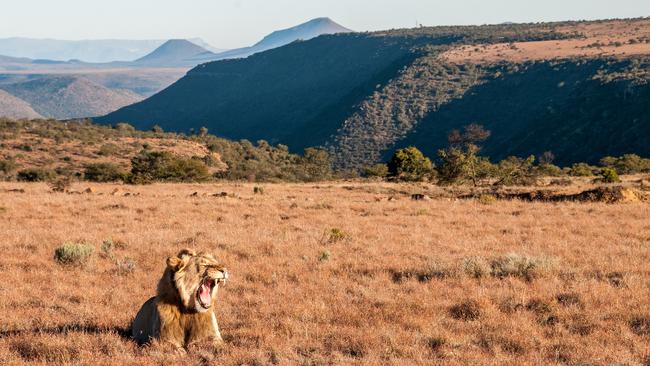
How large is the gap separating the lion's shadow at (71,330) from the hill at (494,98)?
7256 centimetres

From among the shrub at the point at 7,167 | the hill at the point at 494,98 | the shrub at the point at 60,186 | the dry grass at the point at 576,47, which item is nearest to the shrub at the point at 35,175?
the shrub at the point at 7,167

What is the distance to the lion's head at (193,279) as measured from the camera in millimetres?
5375

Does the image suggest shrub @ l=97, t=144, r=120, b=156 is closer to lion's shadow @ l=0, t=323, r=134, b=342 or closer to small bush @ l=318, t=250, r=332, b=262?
small bush @ l=318, t=250, r=332, b=262

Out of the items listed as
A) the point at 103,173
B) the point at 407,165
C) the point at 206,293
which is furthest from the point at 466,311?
the point at 407,165

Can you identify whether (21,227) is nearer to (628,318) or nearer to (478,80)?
(628,318)

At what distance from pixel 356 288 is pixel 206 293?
137 inches

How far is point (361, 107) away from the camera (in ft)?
366

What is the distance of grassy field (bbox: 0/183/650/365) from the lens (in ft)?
19.4

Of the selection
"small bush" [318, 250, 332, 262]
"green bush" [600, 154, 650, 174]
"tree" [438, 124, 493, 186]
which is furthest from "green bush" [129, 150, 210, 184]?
"green bush" [600, 154, 650, 174]

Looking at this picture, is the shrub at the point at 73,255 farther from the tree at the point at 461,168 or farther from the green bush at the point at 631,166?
the green bush at the point at 631,166

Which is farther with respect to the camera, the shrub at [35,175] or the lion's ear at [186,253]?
the shrub at [35,175]

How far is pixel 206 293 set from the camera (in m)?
5.50

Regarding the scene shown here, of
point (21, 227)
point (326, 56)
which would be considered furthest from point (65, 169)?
point (326, 56)

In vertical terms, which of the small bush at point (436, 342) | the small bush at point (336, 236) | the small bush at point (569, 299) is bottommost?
the small bush at point (336, 236)
